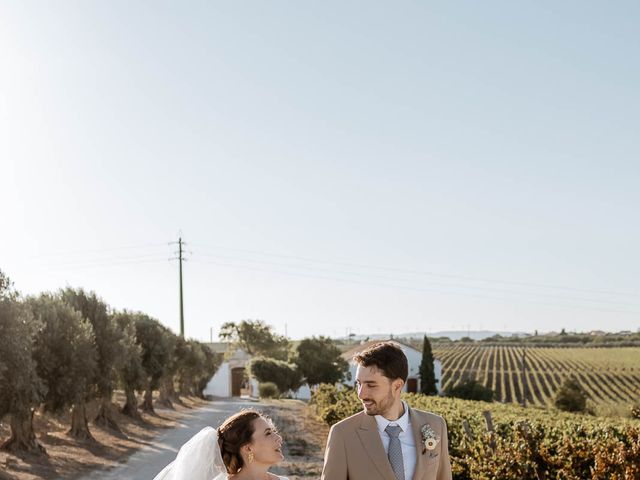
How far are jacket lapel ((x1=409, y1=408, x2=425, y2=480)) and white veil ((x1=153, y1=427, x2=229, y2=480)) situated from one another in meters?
1.29

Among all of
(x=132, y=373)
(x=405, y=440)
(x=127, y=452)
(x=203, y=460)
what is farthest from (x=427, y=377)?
(x=405, y=440)

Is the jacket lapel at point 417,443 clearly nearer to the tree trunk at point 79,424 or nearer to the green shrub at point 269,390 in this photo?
the tree trunk at point 79,424

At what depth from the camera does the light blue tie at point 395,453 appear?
12.8ft

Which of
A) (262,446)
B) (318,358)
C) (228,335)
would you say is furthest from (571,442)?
(228,335)

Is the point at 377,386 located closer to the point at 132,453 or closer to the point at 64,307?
the point at 64,307

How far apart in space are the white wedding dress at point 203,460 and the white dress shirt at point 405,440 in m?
1.03

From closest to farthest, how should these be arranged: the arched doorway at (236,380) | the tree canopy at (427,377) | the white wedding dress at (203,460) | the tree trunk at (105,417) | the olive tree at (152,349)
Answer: the white wedding dress at (203,460) → the tree trunk at (105,417) → the olive tree at (152,349) → the tree canopy at (427,377) → the arched doorway at (236,380)

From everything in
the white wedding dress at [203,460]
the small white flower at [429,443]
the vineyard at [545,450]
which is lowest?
the vineyard at [545,450]

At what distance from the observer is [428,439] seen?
13.0ft

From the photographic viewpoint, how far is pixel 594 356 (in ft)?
351

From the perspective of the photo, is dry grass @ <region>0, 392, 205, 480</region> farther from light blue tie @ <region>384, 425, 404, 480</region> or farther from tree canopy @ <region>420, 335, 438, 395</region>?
tree canopy @ <region>420, 335, 438, 395</region>

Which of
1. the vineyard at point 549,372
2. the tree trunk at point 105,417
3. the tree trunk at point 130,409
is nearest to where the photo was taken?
the tree trunk at point 105,417

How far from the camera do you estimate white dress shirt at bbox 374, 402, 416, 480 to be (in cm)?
396

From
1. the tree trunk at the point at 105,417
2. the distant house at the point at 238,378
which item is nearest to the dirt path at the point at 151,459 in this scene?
the tree trunk at the point at 105,417
